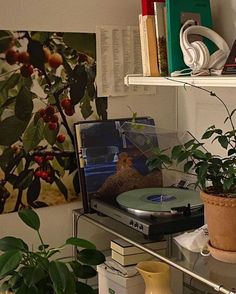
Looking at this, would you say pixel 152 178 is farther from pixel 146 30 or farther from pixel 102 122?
pixel 146 30

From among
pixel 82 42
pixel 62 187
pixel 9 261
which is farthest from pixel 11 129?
pixel 9 261

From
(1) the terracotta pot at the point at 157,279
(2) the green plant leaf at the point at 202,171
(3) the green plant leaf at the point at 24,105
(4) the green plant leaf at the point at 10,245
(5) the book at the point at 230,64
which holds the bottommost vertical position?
(1) the terracotta pot at the point at 157,279

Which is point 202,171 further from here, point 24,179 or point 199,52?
point 24,179

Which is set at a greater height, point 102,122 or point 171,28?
point 171,28

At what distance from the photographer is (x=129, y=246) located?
1.82m

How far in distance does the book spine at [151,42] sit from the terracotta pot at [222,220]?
0.61 metres

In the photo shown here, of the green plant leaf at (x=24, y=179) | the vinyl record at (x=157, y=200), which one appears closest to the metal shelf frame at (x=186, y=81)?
the vinyl record at (x=157, y=200)

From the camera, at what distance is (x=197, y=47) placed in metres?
1.74

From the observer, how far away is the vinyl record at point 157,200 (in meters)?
1.79

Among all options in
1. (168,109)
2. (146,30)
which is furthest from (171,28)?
(168,109)

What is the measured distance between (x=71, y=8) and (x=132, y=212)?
2.84ft

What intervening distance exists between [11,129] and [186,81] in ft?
2.30

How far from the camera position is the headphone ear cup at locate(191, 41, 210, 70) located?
1.73 meters

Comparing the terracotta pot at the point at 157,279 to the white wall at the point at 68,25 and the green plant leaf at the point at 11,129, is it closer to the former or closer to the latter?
the white wall at the point at 68,25
